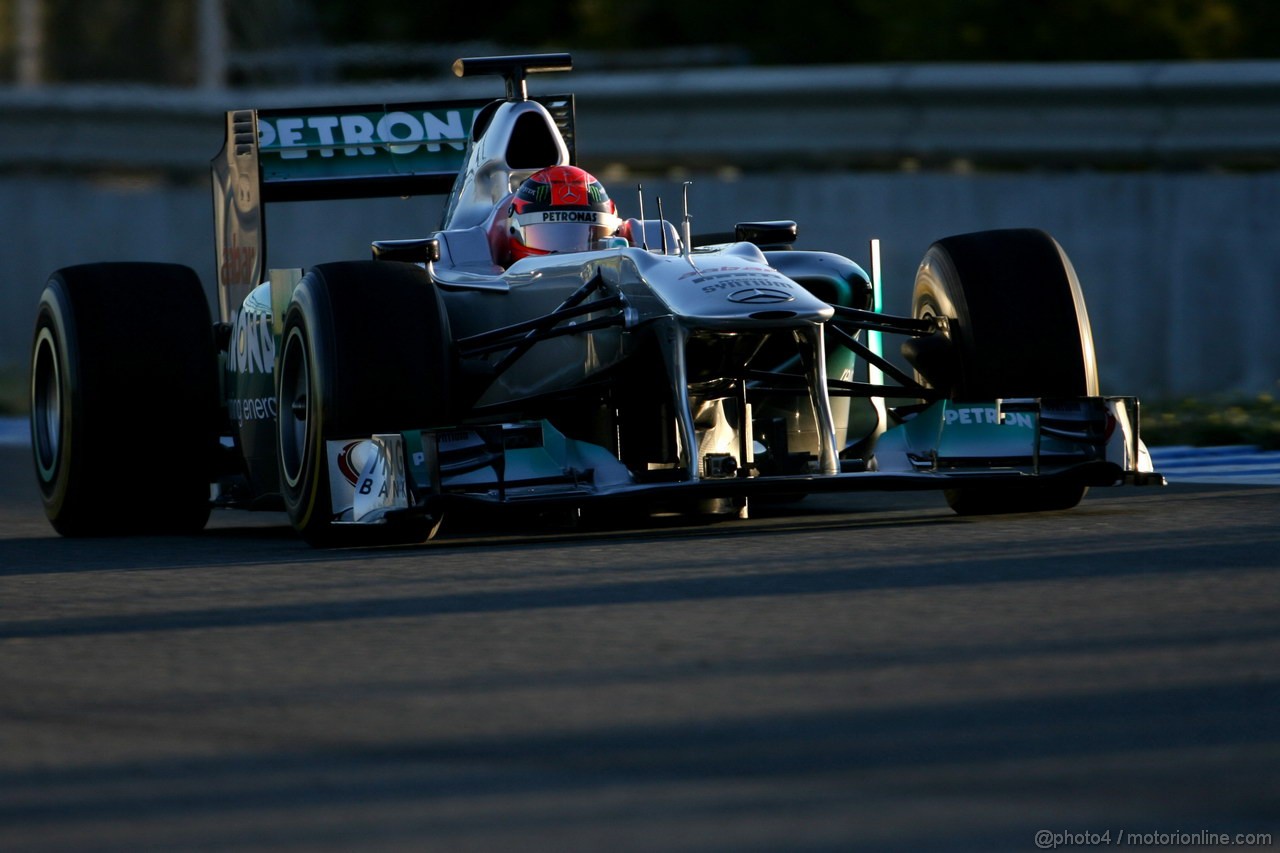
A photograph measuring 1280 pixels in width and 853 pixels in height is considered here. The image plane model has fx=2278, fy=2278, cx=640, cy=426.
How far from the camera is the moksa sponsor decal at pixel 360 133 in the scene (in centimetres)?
1065

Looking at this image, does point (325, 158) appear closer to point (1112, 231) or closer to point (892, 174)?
point (1112, 231)

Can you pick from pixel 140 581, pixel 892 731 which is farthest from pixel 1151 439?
pixel 892 731

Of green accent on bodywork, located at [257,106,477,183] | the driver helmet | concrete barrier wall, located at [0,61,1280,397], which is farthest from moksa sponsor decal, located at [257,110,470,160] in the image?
concrete barrier wall, located at [0,61,1280,397]

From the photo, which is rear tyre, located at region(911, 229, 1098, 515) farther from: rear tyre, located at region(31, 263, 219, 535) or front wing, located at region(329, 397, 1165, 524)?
rear tyre, located at region(31, 263, 219, 535)

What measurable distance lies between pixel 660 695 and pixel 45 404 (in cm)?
580

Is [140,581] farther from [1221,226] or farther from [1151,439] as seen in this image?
[1221,226]

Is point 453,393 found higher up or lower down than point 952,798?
higher up

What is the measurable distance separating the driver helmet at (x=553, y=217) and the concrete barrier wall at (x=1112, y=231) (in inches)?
267

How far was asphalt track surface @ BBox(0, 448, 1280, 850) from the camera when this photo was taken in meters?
3.67

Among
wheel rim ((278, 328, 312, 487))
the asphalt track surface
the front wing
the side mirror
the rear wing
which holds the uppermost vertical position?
the rear wing

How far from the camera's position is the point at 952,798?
373 cm

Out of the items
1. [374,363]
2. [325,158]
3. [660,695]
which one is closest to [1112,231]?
[325,158]

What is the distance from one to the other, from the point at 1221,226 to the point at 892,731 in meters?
11.6

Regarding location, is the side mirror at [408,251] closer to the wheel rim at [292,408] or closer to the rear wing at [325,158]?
the wheel rim at [292,408]
